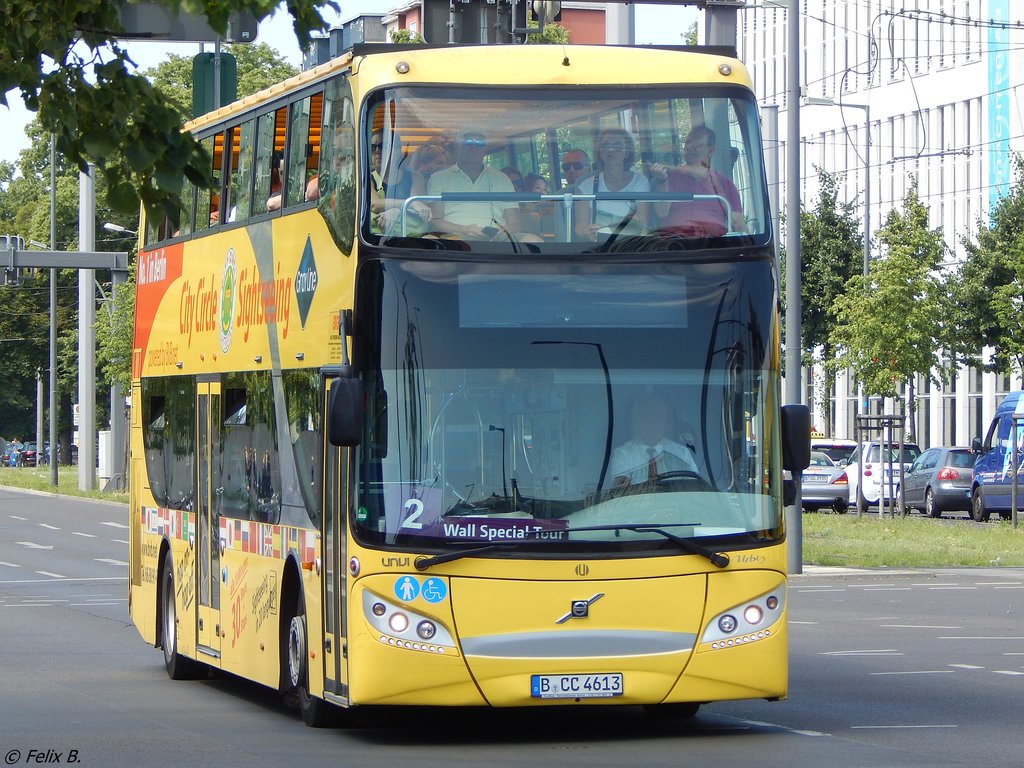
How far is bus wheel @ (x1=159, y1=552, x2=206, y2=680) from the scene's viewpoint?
55.9 ft

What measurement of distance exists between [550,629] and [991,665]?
6467mm

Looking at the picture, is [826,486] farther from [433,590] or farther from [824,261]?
[433,590]

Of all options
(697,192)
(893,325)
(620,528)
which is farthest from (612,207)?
(893,325)

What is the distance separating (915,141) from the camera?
259 ft

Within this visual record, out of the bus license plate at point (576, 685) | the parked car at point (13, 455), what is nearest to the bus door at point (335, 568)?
the bus license plate at point (576, 685)

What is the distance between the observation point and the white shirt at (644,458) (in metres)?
12.1

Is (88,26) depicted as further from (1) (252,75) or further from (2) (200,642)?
(1) (252,75)

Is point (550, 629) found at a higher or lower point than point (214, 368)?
lower

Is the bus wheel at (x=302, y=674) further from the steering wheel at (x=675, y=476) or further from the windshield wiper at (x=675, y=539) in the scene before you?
the steering wheel at (x=675, y=476)

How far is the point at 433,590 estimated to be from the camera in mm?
11953

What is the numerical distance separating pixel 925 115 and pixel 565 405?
2676 inches

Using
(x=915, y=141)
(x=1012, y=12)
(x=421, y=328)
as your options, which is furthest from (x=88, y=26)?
(x=915, y=141)

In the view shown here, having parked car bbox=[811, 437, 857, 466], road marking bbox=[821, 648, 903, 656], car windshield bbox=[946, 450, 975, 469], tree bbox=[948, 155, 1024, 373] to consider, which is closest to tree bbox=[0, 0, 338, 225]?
road marking bbox=[821, 648, 903, 656]

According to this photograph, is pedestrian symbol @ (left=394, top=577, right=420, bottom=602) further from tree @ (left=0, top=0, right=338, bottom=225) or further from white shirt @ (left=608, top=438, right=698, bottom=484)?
tree @ (left=0, top=0, right=338, bottom=225)
